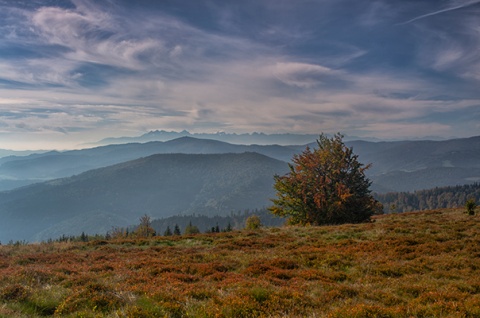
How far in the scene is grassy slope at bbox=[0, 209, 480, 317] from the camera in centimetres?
793

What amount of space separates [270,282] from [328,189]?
28099 mm

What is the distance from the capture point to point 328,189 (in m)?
37.4

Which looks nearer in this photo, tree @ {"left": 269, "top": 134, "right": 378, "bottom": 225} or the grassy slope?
the grassy slope

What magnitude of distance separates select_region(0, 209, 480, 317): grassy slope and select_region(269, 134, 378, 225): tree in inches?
613

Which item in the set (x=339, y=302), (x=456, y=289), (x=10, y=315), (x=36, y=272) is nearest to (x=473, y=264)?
(x=456, y=289)

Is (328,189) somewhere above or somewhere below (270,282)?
above

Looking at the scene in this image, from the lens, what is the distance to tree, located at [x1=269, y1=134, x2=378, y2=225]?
120 feet

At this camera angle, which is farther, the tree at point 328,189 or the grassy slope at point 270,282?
the tree at point 328,189

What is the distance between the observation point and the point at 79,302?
27.9ft

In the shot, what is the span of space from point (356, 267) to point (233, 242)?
35.1 ft

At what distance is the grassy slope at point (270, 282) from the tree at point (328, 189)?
15.6 metres

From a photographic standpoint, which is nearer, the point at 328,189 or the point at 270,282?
the point at 270,282

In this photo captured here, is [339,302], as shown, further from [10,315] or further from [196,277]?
[10,315]

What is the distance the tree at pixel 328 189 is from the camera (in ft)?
120
